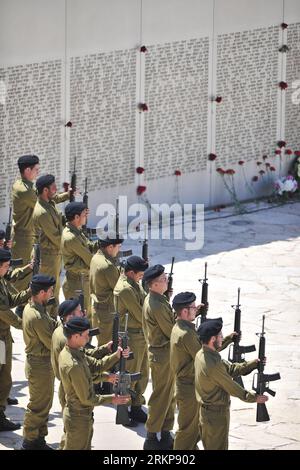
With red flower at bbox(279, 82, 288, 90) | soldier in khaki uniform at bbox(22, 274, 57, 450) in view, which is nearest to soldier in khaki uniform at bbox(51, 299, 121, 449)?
soldier in khaki uniform at bbox(22, 274, 57, 450)

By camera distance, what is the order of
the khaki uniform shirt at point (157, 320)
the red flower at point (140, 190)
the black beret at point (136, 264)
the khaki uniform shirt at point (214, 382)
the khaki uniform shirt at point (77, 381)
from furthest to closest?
the red flower at point (140, 190)
the black beret at point (136, 264)
the khaki uniform shirt at point (157, 320)
the khaki uniform shirt at point (214, 382)
the khaki uniform shirt at point (77, 381)

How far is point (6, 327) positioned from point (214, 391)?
2.79 m

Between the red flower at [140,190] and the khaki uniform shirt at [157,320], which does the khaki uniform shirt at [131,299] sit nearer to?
the khaki uniform shirt at [157,320]

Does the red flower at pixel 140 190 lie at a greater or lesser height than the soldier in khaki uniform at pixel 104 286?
greater

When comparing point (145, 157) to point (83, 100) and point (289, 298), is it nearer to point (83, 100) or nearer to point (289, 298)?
point (83, 100)

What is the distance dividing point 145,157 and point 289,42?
380cm

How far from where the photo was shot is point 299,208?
2402 cm

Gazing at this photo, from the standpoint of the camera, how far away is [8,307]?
14.6 metres

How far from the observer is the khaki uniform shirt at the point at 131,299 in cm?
1472

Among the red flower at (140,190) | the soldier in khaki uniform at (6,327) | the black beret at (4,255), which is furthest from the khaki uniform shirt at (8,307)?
the red flower at (140,190)

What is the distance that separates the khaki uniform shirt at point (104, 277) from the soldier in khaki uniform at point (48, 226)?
61.5 inches

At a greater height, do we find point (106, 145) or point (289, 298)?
point (106, 145)
